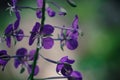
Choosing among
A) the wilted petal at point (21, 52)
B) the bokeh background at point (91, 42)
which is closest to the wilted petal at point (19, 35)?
the wilted petal at point (21, 52)

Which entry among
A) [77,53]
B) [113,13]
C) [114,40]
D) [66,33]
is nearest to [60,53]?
[77,53]

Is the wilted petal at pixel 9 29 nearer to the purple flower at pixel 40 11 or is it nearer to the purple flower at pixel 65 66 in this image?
the purple flower at pixel 40 11

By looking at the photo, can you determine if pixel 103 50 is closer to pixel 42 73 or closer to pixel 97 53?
pixel 97 53

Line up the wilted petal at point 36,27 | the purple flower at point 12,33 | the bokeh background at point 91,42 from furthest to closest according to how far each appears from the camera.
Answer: the bokeh background at point 91,42
the purple flower at point 12,33
the wilted petal at point 36,27

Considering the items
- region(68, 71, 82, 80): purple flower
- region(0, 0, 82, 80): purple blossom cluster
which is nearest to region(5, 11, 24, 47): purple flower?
region(0, 0, 82, 80): purple blossom cluster

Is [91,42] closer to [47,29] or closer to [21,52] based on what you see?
[21,52]
